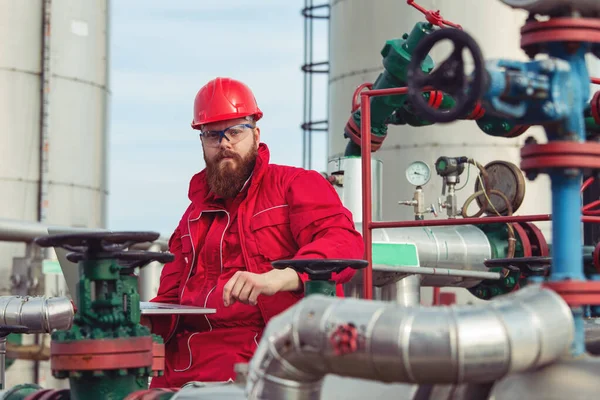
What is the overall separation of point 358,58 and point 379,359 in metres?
9.06

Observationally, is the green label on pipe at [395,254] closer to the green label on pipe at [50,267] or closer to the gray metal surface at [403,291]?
the gray metal surface at [403,291]

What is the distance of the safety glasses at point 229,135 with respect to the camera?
401 cm

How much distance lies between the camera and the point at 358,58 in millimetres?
10891

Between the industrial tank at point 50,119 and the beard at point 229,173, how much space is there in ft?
25.3

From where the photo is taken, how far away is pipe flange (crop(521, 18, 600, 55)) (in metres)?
2.25

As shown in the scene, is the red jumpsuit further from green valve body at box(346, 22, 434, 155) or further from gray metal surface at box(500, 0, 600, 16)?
green valve body at box(346, 22, 434, 155)

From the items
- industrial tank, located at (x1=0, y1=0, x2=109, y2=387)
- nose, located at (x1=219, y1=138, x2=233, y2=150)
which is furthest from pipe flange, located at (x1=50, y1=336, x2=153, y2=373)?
industrial tank, located at (x1=0, y1=0, x2=109, y2=387)

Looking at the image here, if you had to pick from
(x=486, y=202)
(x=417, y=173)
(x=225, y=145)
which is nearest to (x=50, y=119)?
(x=417, y=173)

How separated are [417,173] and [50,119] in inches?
224

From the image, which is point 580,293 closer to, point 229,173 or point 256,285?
point 256,285

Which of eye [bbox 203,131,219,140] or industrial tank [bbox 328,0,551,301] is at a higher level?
industrial tank [bbox 328,0,551,301]

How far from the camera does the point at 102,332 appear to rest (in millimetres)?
2834

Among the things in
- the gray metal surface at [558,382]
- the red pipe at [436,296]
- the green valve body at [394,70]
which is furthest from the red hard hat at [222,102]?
the red pipe at [436,296]

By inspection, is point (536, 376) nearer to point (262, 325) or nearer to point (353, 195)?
point (262, 325)
